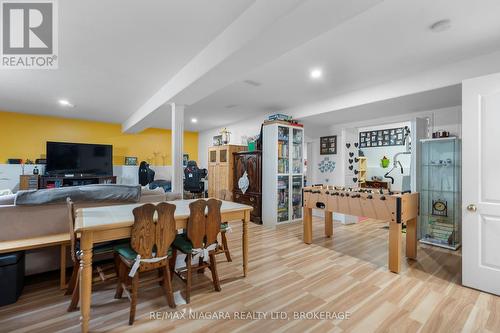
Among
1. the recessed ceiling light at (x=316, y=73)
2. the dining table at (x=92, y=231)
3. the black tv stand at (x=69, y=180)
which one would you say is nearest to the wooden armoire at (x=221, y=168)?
the black tv stand at (x=69, y=180)


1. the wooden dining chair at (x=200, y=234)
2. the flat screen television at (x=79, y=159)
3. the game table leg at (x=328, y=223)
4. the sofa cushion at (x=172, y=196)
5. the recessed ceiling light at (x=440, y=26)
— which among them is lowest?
the game table leg at (x=328, y=223)

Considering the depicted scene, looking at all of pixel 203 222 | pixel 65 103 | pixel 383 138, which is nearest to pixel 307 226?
pixel 203 222

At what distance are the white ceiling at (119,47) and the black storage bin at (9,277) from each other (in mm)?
2200

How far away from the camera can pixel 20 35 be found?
2.43 meters

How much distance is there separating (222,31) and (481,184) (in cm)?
303

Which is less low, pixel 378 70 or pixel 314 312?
pixel 378 70

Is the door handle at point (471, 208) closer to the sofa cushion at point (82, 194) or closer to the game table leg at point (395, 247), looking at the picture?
the game table leg at point (395, 247)

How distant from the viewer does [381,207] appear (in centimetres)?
292

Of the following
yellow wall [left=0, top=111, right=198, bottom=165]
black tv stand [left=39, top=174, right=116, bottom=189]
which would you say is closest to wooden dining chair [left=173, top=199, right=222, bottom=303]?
black tv stand [left=39, top=174, right=116, bottom=189]

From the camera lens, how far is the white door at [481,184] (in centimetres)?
228

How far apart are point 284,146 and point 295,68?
2138 mm

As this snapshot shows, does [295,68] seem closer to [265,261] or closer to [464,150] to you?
[464,150]

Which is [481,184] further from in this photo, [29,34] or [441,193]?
[29,34]

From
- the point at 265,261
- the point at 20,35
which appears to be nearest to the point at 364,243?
the point at 265,261
